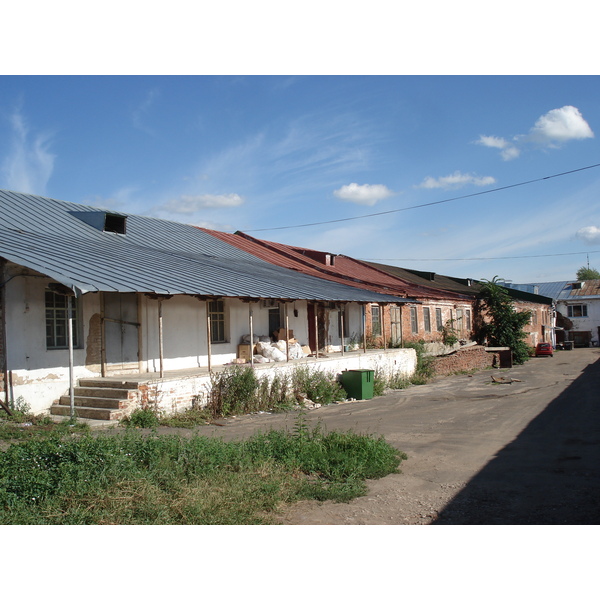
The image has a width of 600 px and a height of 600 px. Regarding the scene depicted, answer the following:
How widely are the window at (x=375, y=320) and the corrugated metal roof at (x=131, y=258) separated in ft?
11.2

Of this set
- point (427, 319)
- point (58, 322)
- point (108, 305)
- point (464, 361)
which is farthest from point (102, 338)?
point (427, 319)

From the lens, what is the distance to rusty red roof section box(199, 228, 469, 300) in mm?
26156

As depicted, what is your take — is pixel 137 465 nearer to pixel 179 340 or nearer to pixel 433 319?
pixel 179 340

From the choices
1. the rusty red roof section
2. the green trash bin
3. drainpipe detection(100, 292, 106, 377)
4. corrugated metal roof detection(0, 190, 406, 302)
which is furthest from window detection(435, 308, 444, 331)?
drainpipe detection(100, 292, 106, 377)

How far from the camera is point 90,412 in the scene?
11.2 meters

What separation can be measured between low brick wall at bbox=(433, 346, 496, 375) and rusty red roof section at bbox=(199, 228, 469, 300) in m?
3.76

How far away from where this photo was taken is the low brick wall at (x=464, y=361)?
2416 centimetres

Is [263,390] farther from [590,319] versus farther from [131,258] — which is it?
[590,319]

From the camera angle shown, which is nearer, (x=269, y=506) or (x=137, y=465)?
(x=269, y=506)

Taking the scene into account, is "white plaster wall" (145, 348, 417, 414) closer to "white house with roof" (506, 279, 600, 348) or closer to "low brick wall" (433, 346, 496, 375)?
"low brick wall" (433, 346, 496, 375)

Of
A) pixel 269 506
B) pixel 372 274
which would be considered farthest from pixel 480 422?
pixel 372 274

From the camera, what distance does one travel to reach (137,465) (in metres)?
6.72

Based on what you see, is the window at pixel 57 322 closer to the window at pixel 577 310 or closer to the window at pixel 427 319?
the window at pixel 427 319
